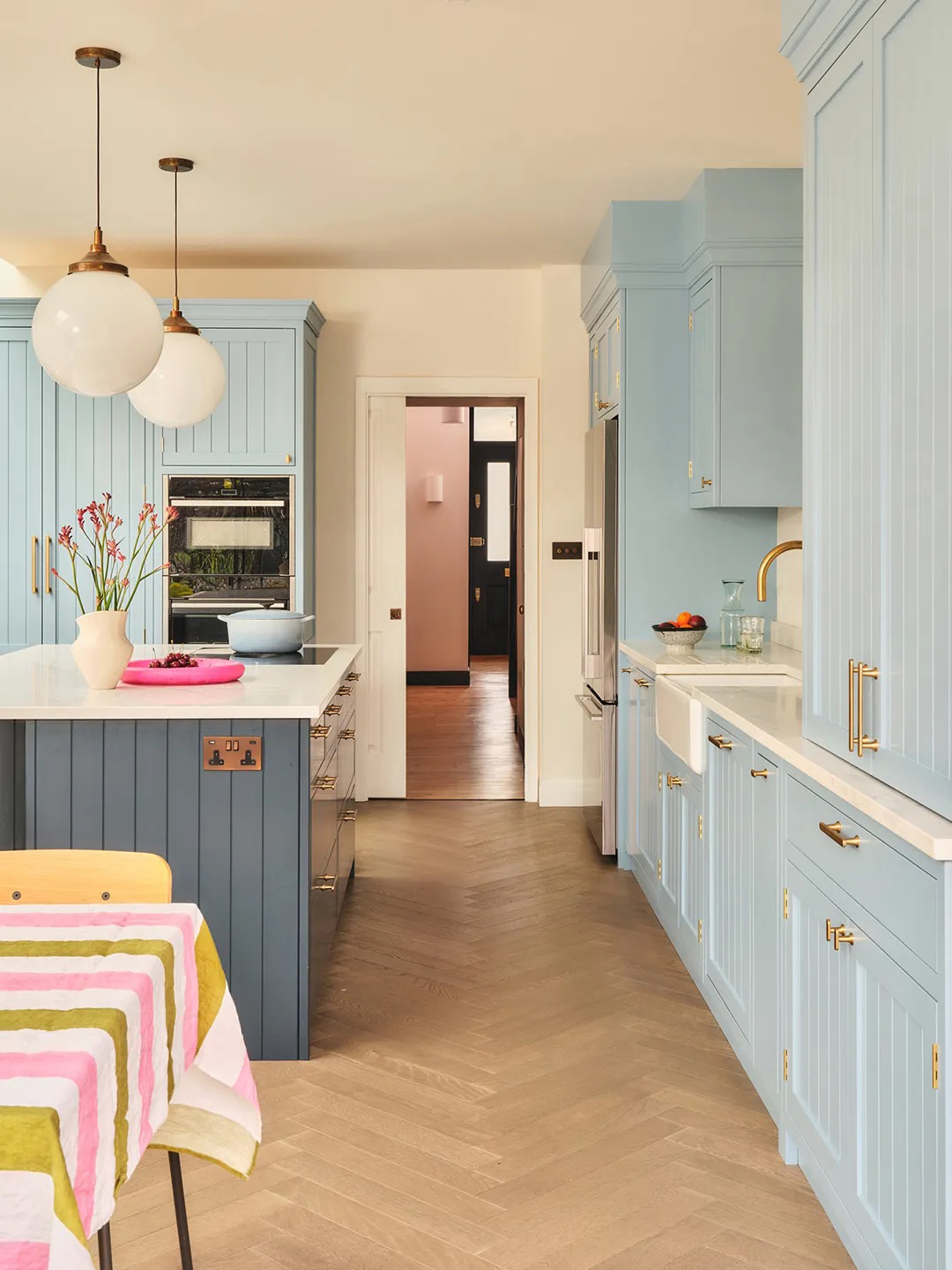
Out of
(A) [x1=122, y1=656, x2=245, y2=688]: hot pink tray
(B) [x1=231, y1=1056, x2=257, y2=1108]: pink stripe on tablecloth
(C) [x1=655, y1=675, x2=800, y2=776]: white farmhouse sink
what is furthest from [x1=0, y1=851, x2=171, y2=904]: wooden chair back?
(C) [x1=655, y1=675, x2=800, y2=776]: white farmhouse sink

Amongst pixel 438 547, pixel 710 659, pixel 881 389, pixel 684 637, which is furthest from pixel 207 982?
pixel 438 547

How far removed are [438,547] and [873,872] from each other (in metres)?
9.32

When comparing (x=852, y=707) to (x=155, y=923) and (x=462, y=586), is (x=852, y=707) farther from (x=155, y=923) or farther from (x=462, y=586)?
(x=462, y=586)

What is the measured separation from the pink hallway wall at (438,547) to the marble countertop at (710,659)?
20.5 ft

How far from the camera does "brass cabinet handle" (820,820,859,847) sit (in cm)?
196

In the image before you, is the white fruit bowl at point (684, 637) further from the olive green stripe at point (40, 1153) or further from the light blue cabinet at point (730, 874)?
the olive green stripe at point (40, 1153)

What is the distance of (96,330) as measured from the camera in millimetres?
2770

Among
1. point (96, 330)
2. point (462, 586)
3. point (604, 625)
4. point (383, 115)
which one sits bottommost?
point (604, 625)

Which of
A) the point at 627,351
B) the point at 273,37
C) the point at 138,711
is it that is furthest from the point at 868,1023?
the point at 627,351

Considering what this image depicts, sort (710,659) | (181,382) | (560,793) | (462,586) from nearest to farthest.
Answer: (181,382) < (710,659) < (560,793) < (462,586)

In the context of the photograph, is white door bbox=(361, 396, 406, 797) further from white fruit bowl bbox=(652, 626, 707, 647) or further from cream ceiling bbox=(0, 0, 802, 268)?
white fruit bowl bbox=(652, 626, 707, 647)

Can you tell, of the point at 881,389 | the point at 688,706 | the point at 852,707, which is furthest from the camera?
the point at 688,706

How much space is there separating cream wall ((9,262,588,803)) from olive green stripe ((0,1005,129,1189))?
4599mm

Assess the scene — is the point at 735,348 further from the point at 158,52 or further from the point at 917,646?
the point at 917,646
